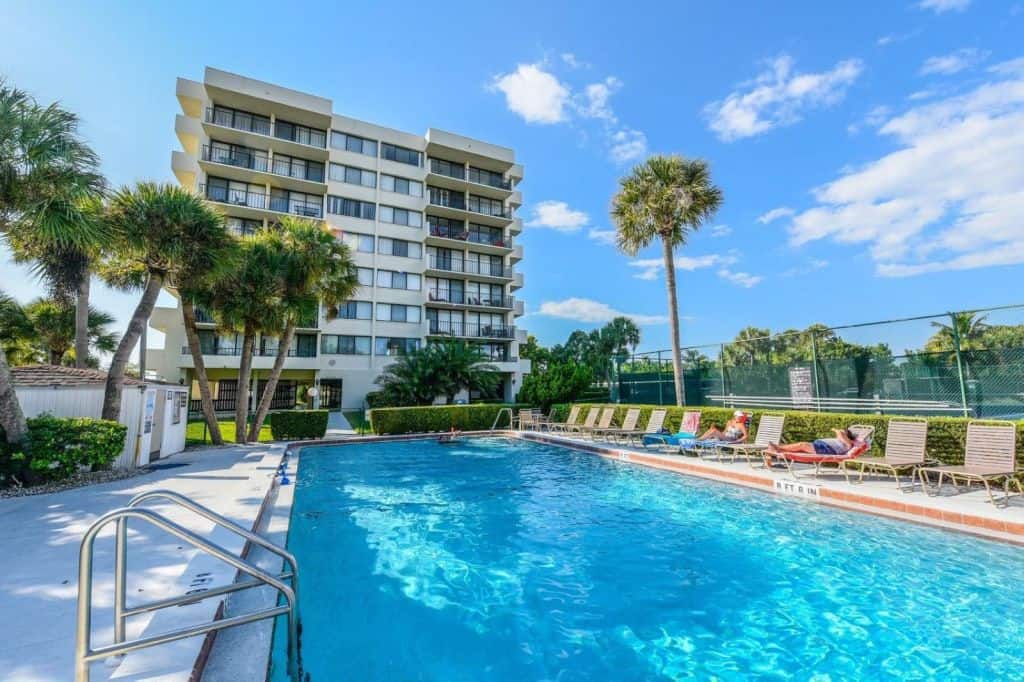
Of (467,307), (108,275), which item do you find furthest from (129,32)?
(467,307)

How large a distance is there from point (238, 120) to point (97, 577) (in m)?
32.4

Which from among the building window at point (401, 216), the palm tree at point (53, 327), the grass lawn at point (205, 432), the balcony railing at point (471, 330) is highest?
the building window at point (401, 216)

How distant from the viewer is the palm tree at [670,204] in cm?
1677

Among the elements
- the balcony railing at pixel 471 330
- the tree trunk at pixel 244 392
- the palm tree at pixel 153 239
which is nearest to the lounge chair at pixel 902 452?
the palm tree at pixel 153 239

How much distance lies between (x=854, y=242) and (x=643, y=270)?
12883 millimetres

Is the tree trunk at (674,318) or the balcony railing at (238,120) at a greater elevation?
the balcony railing at (238,120)

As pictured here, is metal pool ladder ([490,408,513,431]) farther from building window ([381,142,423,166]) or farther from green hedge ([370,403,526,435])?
building window ([381,142,423,166])

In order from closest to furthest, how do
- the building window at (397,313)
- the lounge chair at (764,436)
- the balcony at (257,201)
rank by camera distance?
the lounge chair at (764,436)
the balcony at (257,201)
the building window at (397,313)

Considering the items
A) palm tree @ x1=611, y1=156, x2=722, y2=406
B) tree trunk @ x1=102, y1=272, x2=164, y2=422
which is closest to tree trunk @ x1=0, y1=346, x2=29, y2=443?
tree trunk @ x1=102, y1=272, x2=164, y2=422

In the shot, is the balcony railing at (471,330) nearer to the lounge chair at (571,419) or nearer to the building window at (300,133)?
the building window at (300,133)

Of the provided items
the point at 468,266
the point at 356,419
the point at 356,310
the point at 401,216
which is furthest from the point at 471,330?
the point at 356,419

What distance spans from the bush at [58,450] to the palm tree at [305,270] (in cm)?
770

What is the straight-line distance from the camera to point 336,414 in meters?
26.8

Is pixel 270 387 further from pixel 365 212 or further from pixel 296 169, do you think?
pixel 296 169
